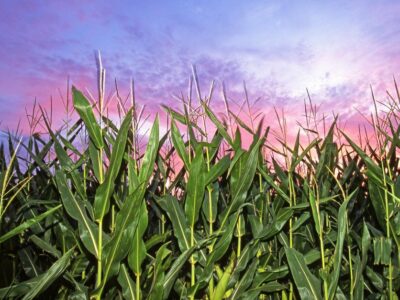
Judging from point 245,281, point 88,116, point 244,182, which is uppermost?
point 88,116

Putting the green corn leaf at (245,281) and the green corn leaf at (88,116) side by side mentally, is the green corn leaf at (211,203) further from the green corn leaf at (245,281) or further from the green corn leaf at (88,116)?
the green corn leaf at (88,116)

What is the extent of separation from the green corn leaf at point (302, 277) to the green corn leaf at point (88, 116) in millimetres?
1215

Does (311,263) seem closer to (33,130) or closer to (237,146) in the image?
(237,146)

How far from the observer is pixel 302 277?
280cm

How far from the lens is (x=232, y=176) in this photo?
114 inches

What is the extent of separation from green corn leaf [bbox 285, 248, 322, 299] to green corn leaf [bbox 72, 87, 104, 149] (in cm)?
121

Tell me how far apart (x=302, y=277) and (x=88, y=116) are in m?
1.48

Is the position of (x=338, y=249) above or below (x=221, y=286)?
above

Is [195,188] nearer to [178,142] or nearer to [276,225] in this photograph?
[178,142]

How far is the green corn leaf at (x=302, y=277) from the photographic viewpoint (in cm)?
278

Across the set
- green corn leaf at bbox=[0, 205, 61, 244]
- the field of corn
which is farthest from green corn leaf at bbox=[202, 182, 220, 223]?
green corn leaf at bbox=[0, 205, 61, 244]

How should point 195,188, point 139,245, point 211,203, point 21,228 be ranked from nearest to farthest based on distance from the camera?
point 21,228, point 139,245, point 195,188, point 211,203

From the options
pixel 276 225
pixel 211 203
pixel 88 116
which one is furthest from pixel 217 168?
pixel 88 116

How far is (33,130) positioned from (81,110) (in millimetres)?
945
